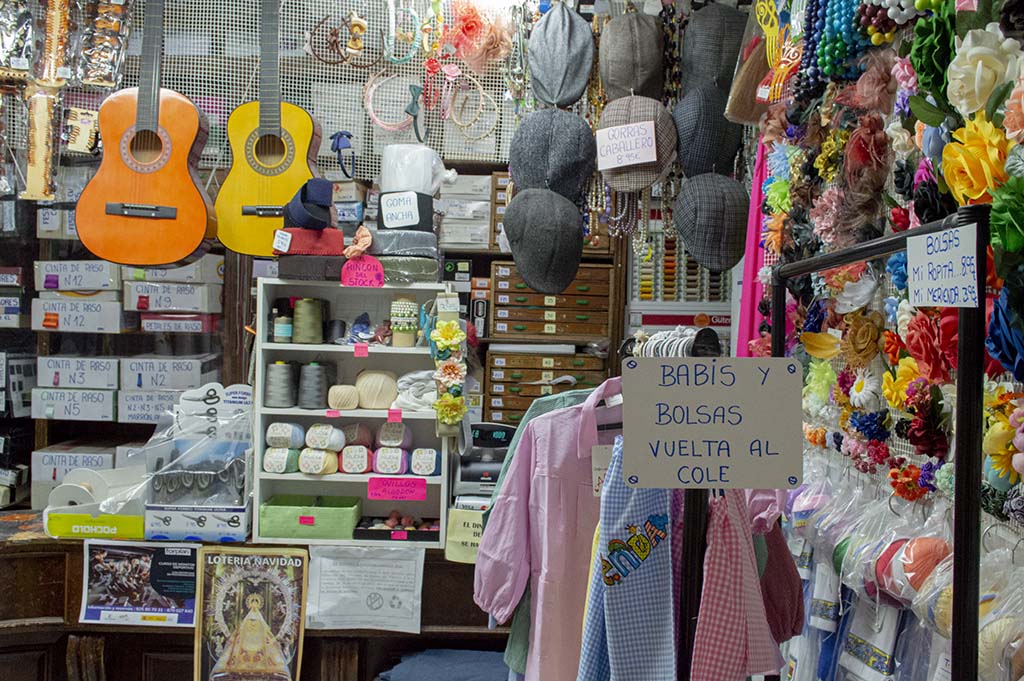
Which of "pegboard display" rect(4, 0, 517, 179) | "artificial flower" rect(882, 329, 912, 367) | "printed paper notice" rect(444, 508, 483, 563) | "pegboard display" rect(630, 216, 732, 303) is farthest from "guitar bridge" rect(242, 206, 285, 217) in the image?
"artificial flower" rect(882, 329, 912, 367)

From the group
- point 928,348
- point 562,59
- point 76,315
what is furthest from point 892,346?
point 76,315

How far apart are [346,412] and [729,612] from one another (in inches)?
75.6

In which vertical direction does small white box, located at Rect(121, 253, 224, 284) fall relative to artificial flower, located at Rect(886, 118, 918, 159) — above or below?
below

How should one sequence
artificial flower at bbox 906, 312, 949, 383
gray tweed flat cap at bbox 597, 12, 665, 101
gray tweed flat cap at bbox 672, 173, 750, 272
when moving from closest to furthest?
artificial flower at bbox 906, 312, 949, 383
gray tweed flat cap at bbox 672, 173, 750, 272
gray tweed flat cap at bbox 597, 12, 665, 101

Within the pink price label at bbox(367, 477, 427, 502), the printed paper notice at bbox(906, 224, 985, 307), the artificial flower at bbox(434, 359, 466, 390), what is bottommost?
the pink price label at bbox(367, 477, 427, 502)

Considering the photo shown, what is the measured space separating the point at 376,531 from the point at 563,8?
5.81ft

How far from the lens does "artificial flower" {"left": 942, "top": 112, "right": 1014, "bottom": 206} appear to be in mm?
987

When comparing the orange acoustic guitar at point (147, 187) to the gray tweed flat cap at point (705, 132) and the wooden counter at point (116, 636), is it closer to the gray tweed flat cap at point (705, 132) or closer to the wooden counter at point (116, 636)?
the wooden counter at point (116, 636)

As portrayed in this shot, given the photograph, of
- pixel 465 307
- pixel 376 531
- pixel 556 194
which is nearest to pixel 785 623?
pixel 556 194

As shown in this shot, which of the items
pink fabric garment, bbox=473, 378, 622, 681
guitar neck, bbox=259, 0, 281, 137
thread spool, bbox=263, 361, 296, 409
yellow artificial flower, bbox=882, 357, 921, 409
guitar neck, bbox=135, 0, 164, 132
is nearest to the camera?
yellow artificial flower, bbox=882, 357, 921, 409

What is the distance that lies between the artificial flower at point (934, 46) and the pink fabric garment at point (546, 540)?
0.93 meters

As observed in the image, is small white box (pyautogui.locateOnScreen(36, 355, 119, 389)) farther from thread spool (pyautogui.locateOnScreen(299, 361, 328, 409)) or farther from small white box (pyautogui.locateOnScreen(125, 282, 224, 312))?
thread spool (pyautogui.locateOnScreen(299, 361, 328, 409))

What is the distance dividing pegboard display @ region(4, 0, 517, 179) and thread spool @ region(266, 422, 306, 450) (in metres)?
1.45

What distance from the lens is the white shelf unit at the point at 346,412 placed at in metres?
2.86
